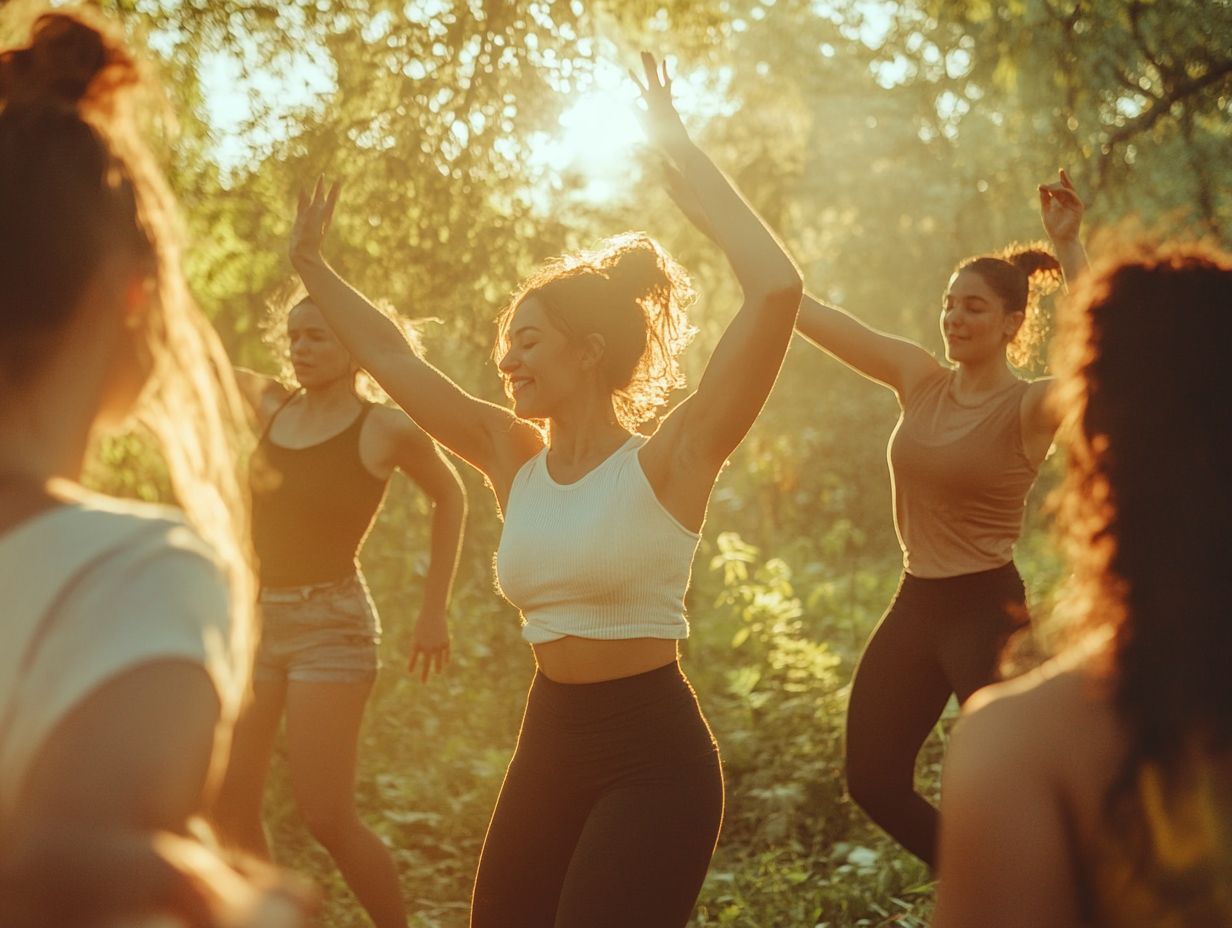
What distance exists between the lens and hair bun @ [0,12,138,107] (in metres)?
1.58

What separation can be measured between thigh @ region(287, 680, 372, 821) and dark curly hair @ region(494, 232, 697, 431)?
5.69ft

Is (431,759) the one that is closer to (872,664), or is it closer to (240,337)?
(240,337)

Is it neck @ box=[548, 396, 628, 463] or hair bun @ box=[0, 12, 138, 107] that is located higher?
neck @ box=[548, 396, 628, 463]

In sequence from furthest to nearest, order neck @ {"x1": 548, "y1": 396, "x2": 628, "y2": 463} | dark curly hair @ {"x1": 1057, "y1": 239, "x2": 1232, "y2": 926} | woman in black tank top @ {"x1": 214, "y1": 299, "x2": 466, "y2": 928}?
1. woman in black tank top @ {"x1": 214, "y1": 299, "x2": 466, "y2": 928}
2. neck @ {"x1": 548, "y1": 396, "x2": 628, "y2": 463}
3. dark curly hair @ {"x1": 1057, "y1": 239, "x2": 1232, "y2": 926}

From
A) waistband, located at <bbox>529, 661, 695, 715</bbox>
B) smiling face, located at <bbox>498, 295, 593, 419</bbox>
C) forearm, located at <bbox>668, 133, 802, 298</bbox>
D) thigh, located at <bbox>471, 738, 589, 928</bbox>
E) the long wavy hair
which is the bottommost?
thigh, located at <bbox>471, 738, 589, 928</bbox>

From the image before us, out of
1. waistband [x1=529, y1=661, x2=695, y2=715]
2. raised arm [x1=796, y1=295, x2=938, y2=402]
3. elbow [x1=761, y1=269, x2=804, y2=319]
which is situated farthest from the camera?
raised arm [x1=796, y1=295, x2=938, y2=402]

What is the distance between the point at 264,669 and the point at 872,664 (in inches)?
84.2

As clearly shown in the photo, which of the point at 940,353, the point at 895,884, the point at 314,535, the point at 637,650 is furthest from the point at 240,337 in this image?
the point at 940,353

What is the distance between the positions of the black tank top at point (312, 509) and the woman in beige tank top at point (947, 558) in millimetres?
1747

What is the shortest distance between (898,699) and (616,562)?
6.59 feet

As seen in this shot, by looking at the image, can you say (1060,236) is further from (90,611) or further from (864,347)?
(90,611)

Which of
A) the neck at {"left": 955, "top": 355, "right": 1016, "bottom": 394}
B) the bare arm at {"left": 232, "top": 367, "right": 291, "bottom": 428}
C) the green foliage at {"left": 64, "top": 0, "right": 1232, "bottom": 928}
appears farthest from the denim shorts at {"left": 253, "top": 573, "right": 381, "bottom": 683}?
the neck at {"left": 955, "top": 355, "right": 1016, "bottom": 394}

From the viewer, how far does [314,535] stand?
5184mm

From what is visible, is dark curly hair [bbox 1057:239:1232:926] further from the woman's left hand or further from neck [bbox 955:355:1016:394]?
the woman's left hand
